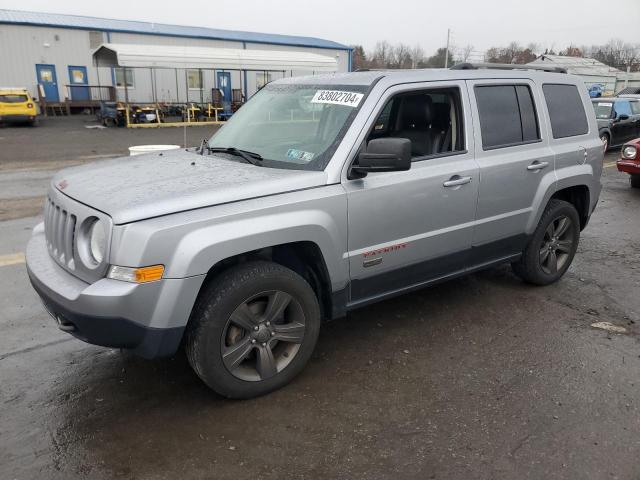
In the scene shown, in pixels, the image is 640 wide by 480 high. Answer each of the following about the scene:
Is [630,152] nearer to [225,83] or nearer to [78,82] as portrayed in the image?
[225,83]

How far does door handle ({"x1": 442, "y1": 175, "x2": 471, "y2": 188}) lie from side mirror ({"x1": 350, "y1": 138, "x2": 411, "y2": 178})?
690 millimetres

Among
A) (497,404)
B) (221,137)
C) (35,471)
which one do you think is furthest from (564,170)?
(35,471)

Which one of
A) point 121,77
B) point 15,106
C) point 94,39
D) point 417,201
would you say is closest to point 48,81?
point 94,39

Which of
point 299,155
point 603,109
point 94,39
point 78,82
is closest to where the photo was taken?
point 299,155

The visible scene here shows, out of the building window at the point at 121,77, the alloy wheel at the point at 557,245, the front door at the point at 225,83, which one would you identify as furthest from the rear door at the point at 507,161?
the building window at the point at 121,77

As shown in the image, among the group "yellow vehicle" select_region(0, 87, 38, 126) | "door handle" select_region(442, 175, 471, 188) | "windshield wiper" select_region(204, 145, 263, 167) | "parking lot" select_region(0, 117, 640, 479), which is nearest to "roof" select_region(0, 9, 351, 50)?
"yellow vehicle" select_region(0, 87, 38, 126)

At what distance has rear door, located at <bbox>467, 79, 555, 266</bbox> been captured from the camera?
4188mm

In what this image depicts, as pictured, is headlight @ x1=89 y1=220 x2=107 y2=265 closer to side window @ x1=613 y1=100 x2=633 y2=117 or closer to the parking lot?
the parking lot

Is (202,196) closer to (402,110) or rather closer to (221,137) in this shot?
(221,137)

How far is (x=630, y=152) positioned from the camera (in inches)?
404

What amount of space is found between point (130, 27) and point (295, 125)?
33.5m

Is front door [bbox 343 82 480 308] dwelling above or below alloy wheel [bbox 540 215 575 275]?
above

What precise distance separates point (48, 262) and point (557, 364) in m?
3.43

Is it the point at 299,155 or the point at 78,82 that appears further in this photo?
the point at 78,82
